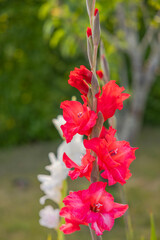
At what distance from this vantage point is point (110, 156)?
785 mm

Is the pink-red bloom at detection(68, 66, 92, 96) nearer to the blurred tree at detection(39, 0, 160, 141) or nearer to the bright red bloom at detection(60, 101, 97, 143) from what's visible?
the bright red bloom at detection(60, 101, 97, 143)

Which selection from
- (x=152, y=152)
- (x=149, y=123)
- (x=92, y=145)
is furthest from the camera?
(x=149, y=123)

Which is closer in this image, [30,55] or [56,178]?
[56,178]

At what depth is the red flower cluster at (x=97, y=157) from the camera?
773mm

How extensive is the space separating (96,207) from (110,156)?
0.38ft

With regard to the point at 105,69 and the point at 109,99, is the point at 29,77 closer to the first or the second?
the point at 105,69

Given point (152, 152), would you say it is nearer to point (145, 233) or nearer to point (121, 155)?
point (145, 233)

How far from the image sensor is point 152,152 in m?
6.87

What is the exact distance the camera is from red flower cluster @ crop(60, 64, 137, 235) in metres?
0.77

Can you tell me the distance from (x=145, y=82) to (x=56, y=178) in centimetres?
345

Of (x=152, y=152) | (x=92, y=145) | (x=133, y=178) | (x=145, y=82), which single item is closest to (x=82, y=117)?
(x=92, y=145)

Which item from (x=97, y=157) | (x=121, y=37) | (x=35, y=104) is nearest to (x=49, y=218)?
(x=97, y=157)

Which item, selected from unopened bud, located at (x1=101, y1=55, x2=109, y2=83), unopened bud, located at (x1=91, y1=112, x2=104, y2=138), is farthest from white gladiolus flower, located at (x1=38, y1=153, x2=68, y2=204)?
unopened bud, located at (x1=91, y1=112, x2=104, y2=138)

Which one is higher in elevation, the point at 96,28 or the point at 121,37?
the point at 121,37
